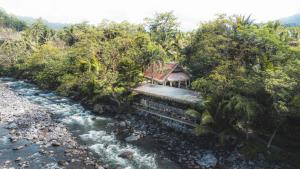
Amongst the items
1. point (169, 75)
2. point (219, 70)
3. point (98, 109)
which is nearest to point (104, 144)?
point (98, 109)

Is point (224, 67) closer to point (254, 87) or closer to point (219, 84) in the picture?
point (219, 84)

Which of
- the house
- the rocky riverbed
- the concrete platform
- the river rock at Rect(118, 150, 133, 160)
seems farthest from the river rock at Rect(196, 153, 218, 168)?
the house

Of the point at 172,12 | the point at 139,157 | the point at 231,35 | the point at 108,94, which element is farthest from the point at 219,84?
the point at 172,12

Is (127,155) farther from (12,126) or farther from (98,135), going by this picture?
(12,126)

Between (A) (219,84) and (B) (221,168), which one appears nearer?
(B) (221,168)

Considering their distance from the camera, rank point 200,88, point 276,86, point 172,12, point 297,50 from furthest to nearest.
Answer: point 172,12 < point 200,88 < point 297,50 < point 276,86
